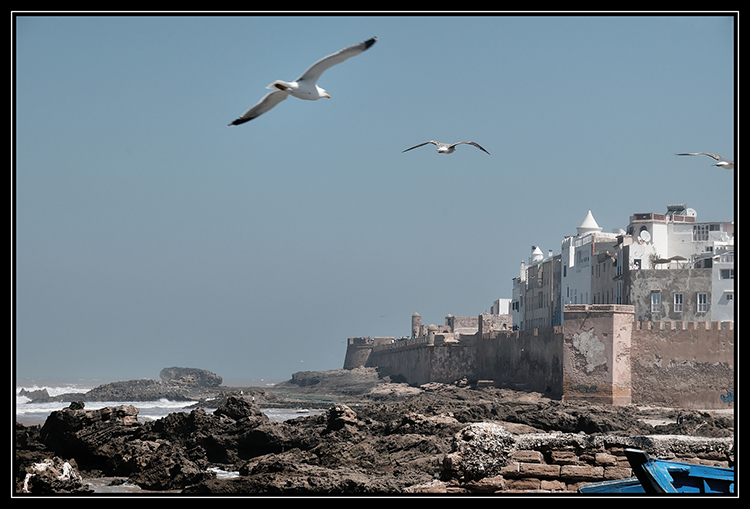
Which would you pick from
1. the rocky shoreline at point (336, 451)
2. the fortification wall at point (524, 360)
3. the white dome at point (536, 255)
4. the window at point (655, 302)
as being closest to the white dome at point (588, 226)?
the white dome at point (536, 255)

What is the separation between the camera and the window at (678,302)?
1339 inches

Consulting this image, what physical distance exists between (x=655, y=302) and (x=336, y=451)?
2290 cm

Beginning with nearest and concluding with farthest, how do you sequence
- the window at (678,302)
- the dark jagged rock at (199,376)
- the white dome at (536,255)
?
1. the window at (678,302)
2. the white dome at (536,255)
3. the dark jagged rock at (199,376)

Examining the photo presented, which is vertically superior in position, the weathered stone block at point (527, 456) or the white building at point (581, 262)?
the white building at point (581, 262)

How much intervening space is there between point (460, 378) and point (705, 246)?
541 inches

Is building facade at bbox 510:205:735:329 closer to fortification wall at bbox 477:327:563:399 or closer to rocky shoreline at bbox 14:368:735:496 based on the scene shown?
fortification wall at bbox 477:327:563:399

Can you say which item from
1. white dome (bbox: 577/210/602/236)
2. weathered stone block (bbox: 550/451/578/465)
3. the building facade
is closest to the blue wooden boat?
weathered stone block (bbox: 550/451/578/465)

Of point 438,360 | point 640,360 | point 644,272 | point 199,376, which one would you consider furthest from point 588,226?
point 199,376

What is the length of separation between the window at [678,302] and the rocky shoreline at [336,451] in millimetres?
12642

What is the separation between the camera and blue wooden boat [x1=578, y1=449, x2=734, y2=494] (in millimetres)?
7562

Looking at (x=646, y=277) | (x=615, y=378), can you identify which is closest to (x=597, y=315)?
(x=615, y=378)

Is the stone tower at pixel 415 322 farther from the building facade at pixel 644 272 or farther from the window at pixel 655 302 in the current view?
the window at pixel 655 302

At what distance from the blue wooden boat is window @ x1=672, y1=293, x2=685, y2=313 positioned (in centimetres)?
2758
